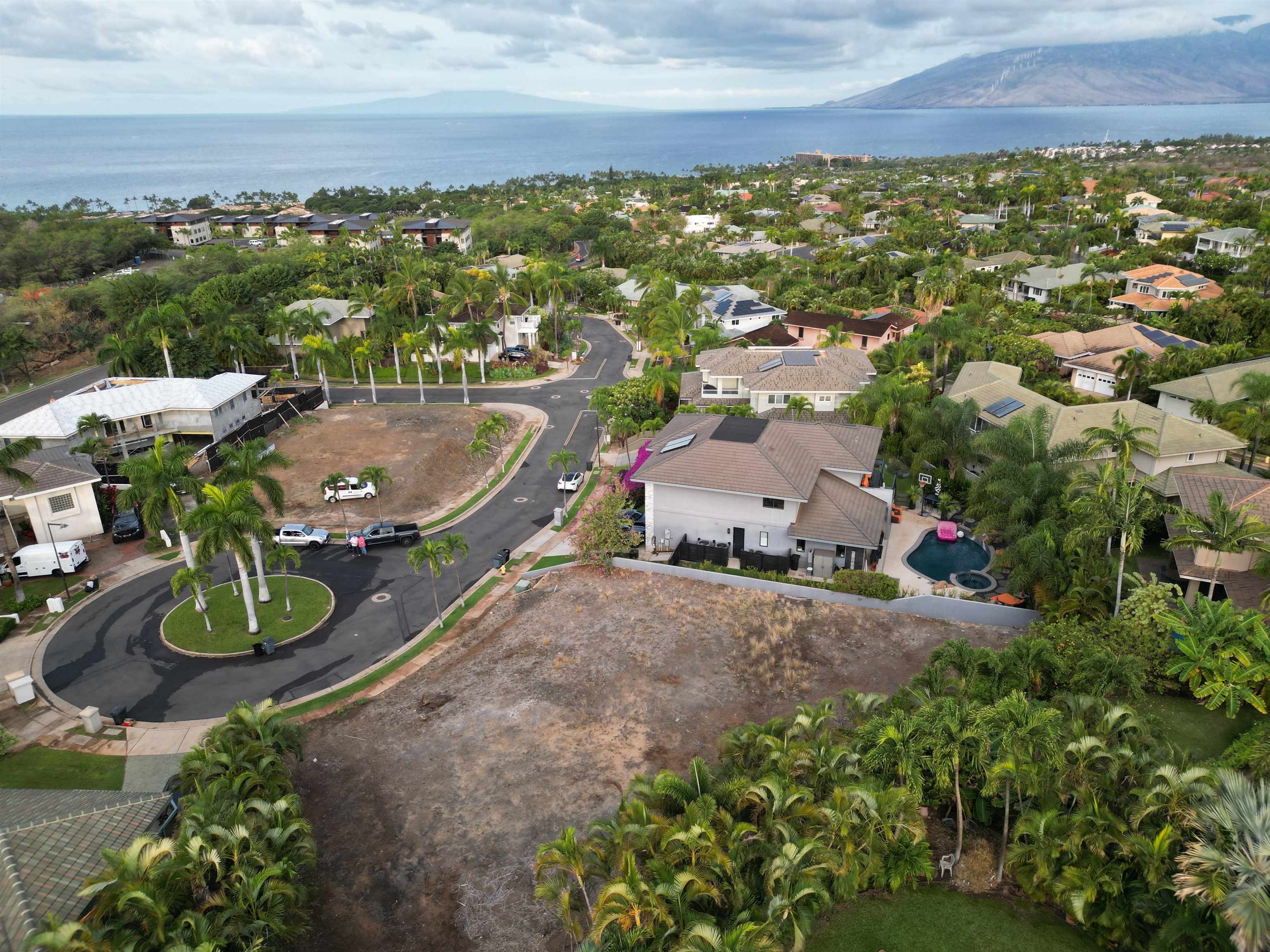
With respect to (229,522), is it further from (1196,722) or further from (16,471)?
(1196,722)

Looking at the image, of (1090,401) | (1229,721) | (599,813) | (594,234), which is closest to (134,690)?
(599,813)

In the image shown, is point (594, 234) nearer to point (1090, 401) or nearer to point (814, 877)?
point (1090, 401)

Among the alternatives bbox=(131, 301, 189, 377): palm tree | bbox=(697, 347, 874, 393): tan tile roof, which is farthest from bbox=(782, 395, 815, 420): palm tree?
bbox=(131, 301, 189, 377): palm tree

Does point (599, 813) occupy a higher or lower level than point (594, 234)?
lower

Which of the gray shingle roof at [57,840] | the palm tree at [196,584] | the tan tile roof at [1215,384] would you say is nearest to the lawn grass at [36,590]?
the palm tree at [196,584]

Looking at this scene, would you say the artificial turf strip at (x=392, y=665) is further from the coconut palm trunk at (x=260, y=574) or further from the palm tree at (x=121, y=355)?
the palm tree at (x=121, y=355)

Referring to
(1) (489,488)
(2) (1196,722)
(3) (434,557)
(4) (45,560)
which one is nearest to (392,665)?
(3) (434,557)
